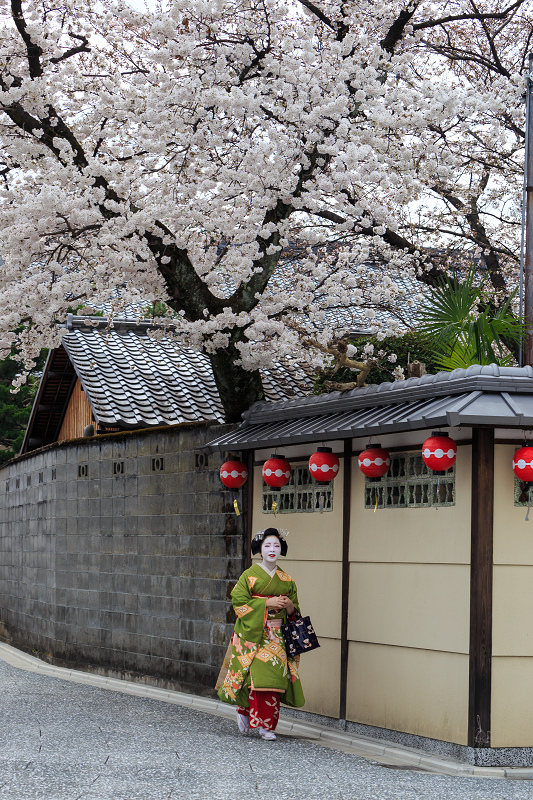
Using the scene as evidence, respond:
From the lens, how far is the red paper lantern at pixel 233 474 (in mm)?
9578

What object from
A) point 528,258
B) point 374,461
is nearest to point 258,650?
point 374,461

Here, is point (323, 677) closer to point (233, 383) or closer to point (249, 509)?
point (249, 509)

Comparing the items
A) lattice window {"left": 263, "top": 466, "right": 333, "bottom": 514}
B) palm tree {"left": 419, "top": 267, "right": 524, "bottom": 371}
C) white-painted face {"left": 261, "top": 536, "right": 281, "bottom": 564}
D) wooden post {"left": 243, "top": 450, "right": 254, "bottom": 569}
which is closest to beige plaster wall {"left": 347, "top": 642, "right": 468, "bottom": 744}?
white-painted face {"left": 261, "top": 536, "right": 281, "bottom": 564}

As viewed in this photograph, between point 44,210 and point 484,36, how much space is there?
7533mm

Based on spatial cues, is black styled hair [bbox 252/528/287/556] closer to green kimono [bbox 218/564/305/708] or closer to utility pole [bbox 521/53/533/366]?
green kimono [bbox 218/564/305/708]

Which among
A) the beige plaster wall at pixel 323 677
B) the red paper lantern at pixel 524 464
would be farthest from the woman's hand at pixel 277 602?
the red paper lantern at pixel 524 464

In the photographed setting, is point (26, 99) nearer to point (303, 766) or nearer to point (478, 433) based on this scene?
point (478, 433)

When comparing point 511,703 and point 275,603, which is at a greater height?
point 275,603

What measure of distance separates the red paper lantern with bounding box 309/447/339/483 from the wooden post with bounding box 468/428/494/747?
162 centimetres

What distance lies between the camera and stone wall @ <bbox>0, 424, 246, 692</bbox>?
10203 millimetres

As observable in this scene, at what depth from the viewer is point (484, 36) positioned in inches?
547

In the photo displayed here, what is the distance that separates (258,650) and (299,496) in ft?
5.89

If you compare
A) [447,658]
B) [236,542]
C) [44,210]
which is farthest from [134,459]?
[447,658]

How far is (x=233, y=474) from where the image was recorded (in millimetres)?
9578
